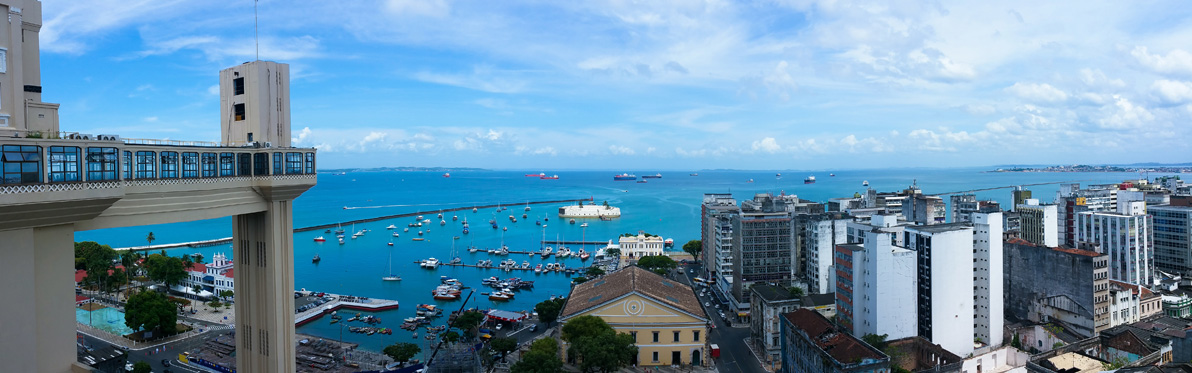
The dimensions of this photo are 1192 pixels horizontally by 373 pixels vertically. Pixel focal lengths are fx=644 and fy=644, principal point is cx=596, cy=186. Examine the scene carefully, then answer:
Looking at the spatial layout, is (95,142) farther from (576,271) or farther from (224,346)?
(576,271)

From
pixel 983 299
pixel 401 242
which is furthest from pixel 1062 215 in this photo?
pixel 401 242

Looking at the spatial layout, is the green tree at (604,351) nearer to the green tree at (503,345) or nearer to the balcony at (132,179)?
the green tree at (503,345)

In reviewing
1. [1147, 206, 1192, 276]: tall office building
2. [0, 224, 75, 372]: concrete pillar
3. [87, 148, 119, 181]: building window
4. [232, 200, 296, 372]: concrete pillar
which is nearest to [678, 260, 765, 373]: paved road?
[232, 200, 296, 372]: concrete pillar

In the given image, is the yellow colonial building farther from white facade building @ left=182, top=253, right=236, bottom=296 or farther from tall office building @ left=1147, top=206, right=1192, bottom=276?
tall office building @ left=1147, top=206, right=1192, bottom=276

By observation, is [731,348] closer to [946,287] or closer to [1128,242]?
[946,287]

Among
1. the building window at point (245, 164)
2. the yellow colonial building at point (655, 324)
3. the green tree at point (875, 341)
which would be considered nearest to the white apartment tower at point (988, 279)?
the green tree at point (875, 341)
